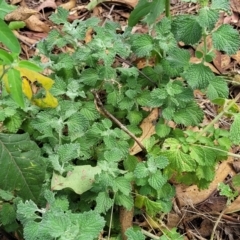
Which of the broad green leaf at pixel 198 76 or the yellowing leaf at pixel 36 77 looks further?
the yellowing leaf at pixel 36 77

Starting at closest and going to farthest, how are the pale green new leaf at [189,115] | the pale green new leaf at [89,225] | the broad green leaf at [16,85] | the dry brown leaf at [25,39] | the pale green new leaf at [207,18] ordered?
the pale green new leaf at [89,225] → the broad green leaf at [16,85] → the pale green new leaf at [207,18] → the pale green new leaf at [189,115] → the dry brown leaf at [25,39]

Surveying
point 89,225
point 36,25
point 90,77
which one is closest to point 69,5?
point 36,25

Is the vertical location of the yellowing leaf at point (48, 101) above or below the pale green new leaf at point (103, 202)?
above

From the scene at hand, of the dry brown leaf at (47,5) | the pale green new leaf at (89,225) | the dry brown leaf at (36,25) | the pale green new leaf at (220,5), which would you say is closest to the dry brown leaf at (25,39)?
the dry brown leaf at (36,25)

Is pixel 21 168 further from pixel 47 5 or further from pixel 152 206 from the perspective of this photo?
pixel 47 5

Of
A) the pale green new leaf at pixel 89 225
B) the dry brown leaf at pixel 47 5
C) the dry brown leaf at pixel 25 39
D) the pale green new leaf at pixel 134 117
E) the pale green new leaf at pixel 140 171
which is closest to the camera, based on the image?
the pale green new leaf at pixel 89 225

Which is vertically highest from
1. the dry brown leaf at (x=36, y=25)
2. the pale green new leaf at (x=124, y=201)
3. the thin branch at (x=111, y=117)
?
the thin branch at (x=111, y=117)

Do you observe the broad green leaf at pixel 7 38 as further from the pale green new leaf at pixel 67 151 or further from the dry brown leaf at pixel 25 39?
the dry brown leaf at pixel 25 39
